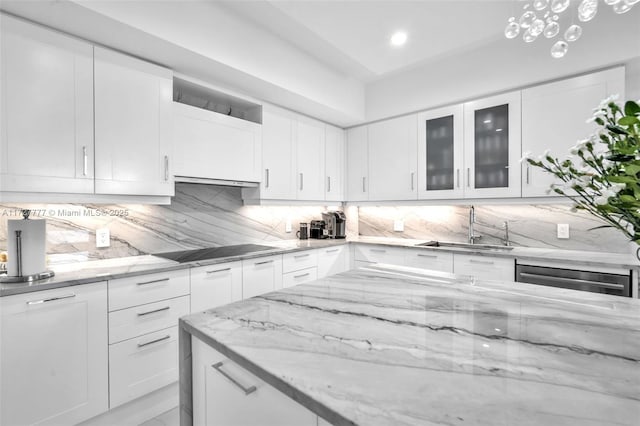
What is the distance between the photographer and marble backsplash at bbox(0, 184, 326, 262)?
77.4 inches

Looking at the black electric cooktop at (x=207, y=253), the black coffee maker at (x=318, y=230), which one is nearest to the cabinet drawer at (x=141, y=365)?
the black electric cooktop at (x=207, y=253)

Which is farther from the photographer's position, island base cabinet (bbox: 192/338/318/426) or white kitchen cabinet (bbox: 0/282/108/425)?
white kitchen cabinet (bbox: 0/282/108/425)

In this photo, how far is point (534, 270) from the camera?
228 cm

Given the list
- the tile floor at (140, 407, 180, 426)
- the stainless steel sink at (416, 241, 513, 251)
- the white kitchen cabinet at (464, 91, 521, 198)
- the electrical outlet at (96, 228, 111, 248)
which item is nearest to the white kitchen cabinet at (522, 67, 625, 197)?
the white kitchen cabinet at (464, 91, 521, 198)

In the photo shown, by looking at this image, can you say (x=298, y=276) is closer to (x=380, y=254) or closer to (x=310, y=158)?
(x=380, y=254)

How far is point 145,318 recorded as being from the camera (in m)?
1.83

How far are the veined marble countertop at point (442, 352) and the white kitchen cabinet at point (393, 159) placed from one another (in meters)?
2.13

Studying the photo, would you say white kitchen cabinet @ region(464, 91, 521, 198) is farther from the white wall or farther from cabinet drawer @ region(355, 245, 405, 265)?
cabinet drawer @ region(355, 245, 405, 265)

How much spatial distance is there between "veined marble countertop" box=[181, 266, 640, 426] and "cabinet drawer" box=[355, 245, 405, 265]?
1823 millimetres

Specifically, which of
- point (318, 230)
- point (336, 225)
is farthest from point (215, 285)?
point (336, 225)

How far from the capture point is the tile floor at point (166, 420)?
1837 mm

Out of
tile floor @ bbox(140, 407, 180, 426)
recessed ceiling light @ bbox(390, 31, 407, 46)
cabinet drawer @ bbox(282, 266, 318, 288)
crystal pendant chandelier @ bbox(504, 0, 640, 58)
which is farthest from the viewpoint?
cabinet drawer @ bbox(282, 266, 318, 288)

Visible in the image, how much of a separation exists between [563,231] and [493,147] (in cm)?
95

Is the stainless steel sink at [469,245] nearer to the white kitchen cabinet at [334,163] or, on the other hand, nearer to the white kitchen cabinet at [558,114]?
the white kitchen cabinet at [558,114]
